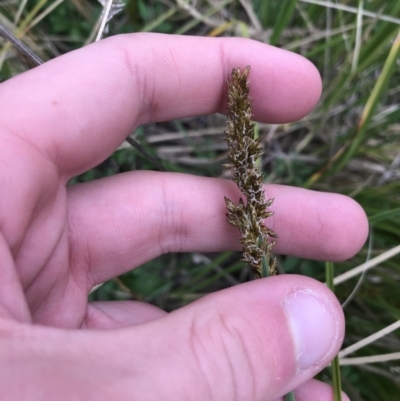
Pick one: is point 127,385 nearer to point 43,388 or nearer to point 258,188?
point 43,388

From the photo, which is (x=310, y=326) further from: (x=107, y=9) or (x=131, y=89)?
(x=107, y=9)

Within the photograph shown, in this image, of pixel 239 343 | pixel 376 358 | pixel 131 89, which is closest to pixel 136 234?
pixel 131 89

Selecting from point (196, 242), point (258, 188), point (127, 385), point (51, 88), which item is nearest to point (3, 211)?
point (51, 88)

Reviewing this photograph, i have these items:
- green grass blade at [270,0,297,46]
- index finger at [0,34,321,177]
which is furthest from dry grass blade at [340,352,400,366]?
green grass blade at [270,0,297,46]

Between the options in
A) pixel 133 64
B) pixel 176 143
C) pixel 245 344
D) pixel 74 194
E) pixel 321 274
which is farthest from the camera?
pixel 176 143

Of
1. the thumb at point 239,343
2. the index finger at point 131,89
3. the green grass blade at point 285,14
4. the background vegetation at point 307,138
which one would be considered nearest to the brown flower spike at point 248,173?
the thumb at point 239,343

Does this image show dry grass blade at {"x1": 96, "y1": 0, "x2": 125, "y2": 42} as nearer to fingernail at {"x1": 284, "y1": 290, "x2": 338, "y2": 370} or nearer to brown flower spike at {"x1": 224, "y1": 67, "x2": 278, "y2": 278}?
brown flower spike at {"x1": 224, "y1": 67, "x2": 278, "y2": 278}

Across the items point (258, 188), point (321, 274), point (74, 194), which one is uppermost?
point (258, 188)

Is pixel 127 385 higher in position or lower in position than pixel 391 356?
higher

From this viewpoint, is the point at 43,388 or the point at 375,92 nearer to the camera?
the point at 43,388
